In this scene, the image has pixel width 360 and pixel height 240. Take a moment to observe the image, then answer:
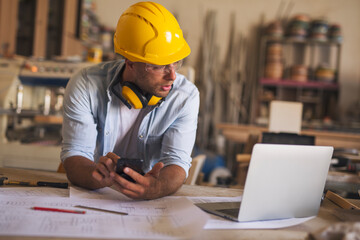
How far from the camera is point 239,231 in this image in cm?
81

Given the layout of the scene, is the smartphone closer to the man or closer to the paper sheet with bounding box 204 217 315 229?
the man

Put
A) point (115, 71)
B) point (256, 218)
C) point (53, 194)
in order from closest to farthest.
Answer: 1. point (256, 218)
2. point (53, 194)
3. point (115, 71)

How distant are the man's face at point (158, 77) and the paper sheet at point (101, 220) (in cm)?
45

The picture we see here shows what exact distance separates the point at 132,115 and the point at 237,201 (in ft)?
1.90

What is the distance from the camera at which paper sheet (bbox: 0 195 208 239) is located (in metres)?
0.72

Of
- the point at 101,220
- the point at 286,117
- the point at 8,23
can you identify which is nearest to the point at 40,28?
the point at 8,23


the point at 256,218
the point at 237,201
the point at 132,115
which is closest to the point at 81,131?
the point at 132,115

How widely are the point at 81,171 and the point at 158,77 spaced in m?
0.42

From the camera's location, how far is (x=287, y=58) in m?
5.77

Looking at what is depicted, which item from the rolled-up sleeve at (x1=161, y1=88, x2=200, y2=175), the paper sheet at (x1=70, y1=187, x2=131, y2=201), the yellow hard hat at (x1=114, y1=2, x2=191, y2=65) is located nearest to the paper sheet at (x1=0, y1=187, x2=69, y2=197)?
the paper sheet at (x1=70, y1=187, x2=131, y2=201)

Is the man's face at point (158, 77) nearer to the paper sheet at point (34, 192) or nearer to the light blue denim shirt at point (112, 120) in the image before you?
the light blue denim shirt at point (112, 120)

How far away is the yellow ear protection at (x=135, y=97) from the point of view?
131 centimetres

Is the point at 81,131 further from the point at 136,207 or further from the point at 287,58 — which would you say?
the point at 287,58

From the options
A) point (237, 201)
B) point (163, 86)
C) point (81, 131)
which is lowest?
point (237, 201)
